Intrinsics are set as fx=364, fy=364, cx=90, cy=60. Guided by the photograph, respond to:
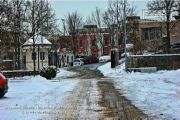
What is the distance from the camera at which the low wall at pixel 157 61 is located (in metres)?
34.1

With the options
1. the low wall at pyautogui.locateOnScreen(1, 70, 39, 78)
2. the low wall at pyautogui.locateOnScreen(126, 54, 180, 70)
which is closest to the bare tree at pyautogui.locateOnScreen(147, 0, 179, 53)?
the low wall at pyautogui.locateOnScreen(126, 54, 180, 70)

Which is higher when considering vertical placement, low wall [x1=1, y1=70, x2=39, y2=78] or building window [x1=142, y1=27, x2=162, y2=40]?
building window [x1=142, y1=27, x2=162, y2=40]

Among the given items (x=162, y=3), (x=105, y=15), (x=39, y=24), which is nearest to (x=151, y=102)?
(x=39, y=24)

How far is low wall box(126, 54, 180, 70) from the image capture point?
3409 centimetres

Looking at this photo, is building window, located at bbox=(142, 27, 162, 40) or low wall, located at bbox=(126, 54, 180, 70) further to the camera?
building window, located at bbox=(142, 27, 162, 40)

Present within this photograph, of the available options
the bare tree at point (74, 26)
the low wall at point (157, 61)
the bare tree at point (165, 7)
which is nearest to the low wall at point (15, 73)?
the low wall at point (157, 61)

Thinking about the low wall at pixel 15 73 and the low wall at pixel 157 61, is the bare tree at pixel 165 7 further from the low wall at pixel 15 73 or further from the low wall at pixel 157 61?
the low wall at pixel 15 73

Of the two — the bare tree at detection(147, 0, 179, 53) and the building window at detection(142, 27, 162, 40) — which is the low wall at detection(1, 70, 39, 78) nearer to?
the bare tree at detection(147, 0, 179, 53)

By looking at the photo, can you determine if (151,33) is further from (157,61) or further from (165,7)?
(157,61)

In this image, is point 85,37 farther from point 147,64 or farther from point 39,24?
point 147,64

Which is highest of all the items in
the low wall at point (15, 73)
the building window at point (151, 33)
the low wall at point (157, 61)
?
the building window at point (151, 33)

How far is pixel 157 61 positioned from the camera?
35.6m

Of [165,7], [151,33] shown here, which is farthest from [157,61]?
[151,33]

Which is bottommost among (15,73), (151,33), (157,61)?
(15,73)
